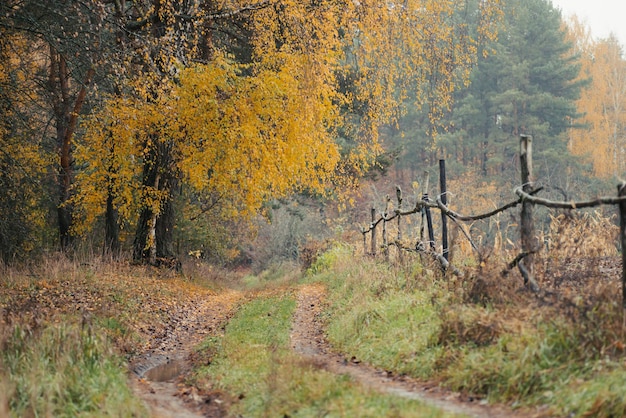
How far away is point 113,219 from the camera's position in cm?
2094

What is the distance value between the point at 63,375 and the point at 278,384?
6.72 feet

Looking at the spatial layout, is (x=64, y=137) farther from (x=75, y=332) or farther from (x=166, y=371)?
(x=75, y=332)

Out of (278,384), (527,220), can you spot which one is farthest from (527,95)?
(278,384)

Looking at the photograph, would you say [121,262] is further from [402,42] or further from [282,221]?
[282,221]

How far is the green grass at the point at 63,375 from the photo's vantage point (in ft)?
17.9

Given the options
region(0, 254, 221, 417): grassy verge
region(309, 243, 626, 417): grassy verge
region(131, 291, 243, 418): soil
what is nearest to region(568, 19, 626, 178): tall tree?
region(131, 291, 243, 418): soil

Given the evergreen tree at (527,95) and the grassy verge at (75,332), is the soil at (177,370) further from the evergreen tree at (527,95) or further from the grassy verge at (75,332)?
the evergreen tree at (527,95)

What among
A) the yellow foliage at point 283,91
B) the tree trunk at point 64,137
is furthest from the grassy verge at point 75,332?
the tree trunk at point 64,137

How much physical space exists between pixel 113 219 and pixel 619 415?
18864 mm

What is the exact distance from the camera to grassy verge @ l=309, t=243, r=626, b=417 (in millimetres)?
4852

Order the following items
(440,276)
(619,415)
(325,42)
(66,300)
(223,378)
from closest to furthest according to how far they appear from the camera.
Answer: (619,415), (223,378), (440,276), (66,300), (325,42)

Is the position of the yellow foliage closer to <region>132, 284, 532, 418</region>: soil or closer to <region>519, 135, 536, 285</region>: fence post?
<region>132, 284, 532, 418</region>: soil

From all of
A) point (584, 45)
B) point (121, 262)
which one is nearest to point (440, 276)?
point (121, 262)

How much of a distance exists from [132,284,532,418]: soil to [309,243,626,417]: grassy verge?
7.9 inches
